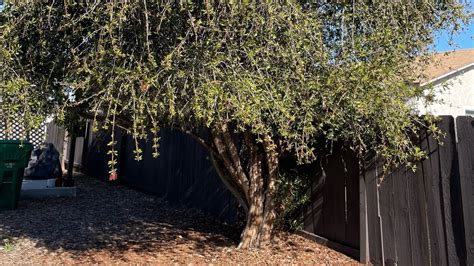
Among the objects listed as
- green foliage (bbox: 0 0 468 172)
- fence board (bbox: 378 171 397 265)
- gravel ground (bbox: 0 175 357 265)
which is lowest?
gravel ground (bbox: 0 175 357 265)

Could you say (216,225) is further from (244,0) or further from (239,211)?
(244,0)

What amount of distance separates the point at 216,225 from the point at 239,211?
0.70m

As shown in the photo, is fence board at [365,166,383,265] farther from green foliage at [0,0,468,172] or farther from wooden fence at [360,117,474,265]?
green foliage at [0,0,468,172]

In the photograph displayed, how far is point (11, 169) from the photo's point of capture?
27.5 feet

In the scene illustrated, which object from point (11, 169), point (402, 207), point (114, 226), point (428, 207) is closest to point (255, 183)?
point (402, 207)

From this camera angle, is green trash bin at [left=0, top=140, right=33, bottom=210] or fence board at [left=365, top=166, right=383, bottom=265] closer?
fence board at [left=365, top=166, right=383, bottom=265]

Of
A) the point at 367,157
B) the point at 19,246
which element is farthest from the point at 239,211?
the point at 19,246

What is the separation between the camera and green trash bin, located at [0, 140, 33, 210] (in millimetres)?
8250

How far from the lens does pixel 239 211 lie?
21.9ft

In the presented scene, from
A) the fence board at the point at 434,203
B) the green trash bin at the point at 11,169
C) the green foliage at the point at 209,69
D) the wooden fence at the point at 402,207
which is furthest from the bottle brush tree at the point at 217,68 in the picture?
the green trash bin at the point at 11,169

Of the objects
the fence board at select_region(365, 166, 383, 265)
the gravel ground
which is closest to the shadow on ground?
the gravel ground

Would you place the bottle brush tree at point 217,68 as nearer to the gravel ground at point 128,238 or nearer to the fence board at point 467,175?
the fence board at point 467,175

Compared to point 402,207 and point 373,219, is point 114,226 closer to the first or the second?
point 373,219

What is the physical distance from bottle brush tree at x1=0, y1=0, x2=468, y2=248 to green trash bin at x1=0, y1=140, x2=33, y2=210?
4.43m
